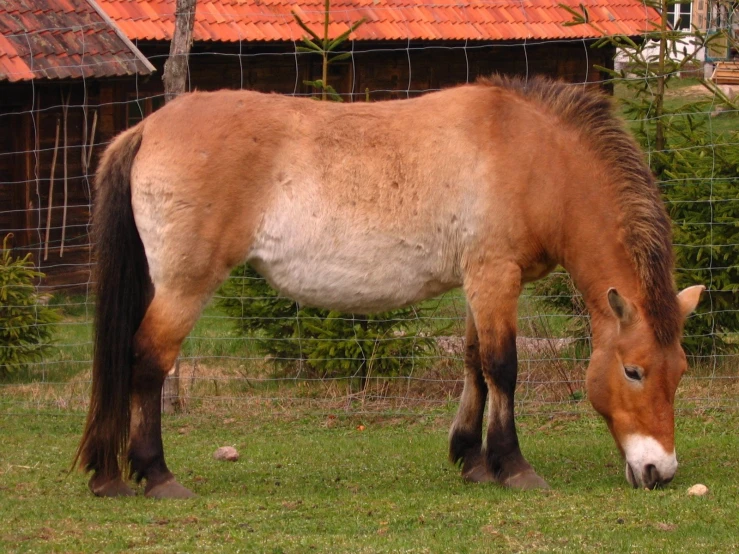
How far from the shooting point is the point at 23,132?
13188 mm

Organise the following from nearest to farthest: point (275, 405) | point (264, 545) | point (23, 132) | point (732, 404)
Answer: point (264, 545) < point (732, 404) < point (275, 405) < point (23, 132)

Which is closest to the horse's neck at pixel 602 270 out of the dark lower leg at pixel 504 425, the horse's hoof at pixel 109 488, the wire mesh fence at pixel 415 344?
the dark lower leg at pixel 504 425

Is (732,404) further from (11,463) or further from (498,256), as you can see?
(11,463)

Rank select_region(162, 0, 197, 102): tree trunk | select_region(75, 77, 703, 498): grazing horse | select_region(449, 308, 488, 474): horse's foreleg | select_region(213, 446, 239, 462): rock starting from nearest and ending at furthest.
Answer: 1. select_region(75, 77, 703, 498): grazing horse
2. select_region(449, 308, 488, 474): horse's foreleg
3. select_region(213, 446, 239, 462): rock
4. select_region(162, 0, 197, 102): tree trunk

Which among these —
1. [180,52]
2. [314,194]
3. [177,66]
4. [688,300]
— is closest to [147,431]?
[314,194]

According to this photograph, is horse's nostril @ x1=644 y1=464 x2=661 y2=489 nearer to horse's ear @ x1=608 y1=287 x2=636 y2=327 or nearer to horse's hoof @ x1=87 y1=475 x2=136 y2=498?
horse's ear @ x1=608 y1=287 x2=636 y2=327

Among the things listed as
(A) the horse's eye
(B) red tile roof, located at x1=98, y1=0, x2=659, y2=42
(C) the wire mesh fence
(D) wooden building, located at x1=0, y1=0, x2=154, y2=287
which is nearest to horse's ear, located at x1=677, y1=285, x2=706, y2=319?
(A) the horse's eye

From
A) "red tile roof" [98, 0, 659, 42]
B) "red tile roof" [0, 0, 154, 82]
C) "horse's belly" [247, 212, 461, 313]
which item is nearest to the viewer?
"horse's belly" [247, 212, 461, 313]

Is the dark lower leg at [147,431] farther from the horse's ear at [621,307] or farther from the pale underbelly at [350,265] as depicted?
the horse's ear at [621,307]

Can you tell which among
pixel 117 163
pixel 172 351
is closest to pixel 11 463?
pixel 172 351

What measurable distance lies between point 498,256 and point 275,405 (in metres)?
3.03

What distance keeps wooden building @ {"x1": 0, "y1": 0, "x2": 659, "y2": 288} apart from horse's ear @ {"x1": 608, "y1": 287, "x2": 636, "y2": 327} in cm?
555

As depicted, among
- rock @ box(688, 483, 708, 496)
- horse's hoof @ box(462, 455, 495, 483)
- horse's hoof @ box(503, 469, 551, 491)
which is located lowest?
horse's hoof @ box(462, 455, 495, 483)

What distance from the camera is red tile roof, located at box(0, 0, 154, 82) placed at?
11641mm
